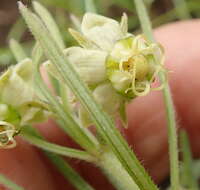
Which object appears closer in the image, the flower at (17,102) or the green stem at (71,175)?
the flower at (17,102)

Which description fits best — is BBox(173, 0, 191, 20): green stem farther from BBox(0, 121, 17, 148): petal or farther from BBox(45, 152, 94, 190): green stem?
BBox(0, 121, 17, 148): petal

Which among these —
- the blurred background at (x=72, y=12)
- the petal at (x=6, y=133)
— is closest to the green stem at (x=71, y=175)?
the petal at (x=6, y=133)

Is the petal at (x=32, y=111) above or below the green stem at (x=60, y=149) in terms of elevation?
above

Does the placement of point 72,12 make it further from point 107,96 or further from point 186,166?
point 107,96

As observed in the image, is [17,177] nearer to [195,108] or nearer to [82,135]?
[82,135]

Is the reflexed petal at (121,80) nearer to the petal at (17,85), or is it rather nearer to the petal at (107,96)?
the petal at (107,96)

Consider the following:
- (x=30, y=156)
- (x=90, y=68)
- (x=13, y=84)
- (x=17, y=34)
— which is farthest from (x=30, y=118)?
(x=17, y=34)

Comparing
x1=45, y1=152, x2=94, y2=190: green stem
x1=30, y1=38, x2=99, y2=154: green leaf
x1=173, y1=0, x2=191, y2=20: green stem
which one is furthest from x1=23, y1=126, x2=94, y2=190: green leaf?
x1=173, y1=0, x2=191, y2=20: green stem
